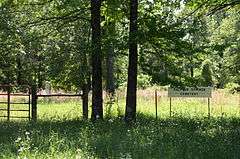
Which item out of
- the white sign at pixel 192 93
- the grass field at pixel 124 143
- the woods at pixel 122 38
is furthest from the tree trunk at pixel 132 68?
the white sign at pixel 192 93

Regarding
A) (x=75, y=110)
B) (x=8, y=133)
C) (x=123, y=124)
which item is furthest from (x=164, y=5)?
(x=75, y=110)

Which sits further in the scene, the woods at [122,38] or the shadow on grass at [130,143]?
the woods at [122,38]

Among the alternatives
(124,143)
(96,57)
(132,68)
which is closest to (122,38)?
(132,68)

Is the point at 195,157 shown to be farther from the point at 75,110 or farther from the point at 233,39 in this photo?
the point at 233,39

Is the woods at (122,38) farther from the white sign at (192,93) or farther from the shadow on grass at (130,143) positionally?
the shadow on grass at (130,143)

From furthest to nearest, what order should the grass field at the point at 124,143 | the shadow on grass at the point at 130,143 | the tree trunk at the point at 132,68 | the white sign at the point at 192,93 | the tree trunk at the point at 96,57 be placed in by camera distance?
1. the white sign at the point at 192,93
2. the tree trunk at the point at 96,57
3. the tree trunk at the point at 132,68
4. the shadow on grass at the point at 130,143
5. the grass field at the point at 124,143

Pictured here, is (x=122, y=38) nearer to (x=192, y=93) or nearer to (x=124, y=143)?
(x=192, y=93)

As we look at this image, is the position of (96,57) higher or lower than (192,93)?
higher

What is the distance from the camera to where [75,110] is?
85.7 ft

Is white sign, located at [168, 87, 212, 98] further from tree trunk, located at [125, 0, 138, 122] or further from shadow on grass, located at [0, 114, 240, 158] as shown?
shadow on grass, located at [0, 114, 240, 158]

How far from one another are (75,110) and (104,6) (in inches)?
327

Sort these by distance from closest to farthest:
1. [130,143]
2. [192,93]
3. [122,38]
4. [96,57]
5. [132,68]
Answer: [130,143], [122,38], [132,68], [96,57], [192,93]

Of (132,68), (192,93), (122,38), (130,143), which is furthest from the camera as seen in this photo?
(192,93)

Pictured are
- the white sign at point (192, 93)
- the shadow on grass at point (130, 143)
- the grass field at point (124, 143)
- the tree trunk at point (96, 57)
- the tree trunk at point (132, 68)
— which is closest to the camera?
the grass field at point (124, 143)
